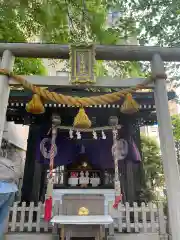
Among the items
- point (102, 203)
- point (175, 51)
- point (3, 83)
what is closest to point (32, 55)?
point (3, 83)

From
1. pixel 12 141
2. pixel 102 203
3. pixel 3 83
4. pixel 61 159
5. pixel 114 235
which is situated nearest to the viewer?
pixel 3 83

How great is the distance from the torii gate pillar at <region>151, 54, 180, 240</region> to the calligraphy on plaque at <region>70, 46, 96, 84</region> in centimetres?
105

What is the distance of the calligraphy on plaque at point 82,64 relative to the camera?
352 cm

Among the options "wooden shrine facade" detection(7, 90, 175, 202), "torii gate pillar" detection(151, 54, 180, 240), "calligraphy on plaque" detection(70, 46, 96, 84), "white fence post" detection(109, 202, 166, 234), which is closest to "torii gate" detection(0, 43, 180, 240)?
"torii gate pillar" detection(151, 54, 180, 240)

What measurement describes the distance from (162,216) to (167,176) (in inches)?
122

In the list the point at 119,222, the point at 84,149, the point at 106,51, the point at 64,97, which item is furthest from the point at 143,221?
the point at 106,51

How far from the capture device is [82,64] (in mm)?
3645

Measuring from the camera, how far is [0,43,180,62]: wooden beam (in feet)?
11.9

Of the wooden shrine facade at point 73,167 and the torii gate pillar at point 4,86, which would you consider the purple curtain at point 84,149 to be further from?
the torii gate pillar at point 4,86

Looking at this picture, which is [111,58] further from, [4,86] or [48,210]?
[48,210]

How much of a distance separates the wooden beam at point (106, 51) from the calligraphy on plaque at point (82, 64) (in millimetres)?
139

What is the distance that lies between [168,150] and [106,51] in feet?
6.38

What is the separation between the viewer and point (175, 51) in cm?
360

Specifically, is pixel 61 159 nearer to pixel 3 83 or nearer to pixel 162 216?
pixel 162 216
